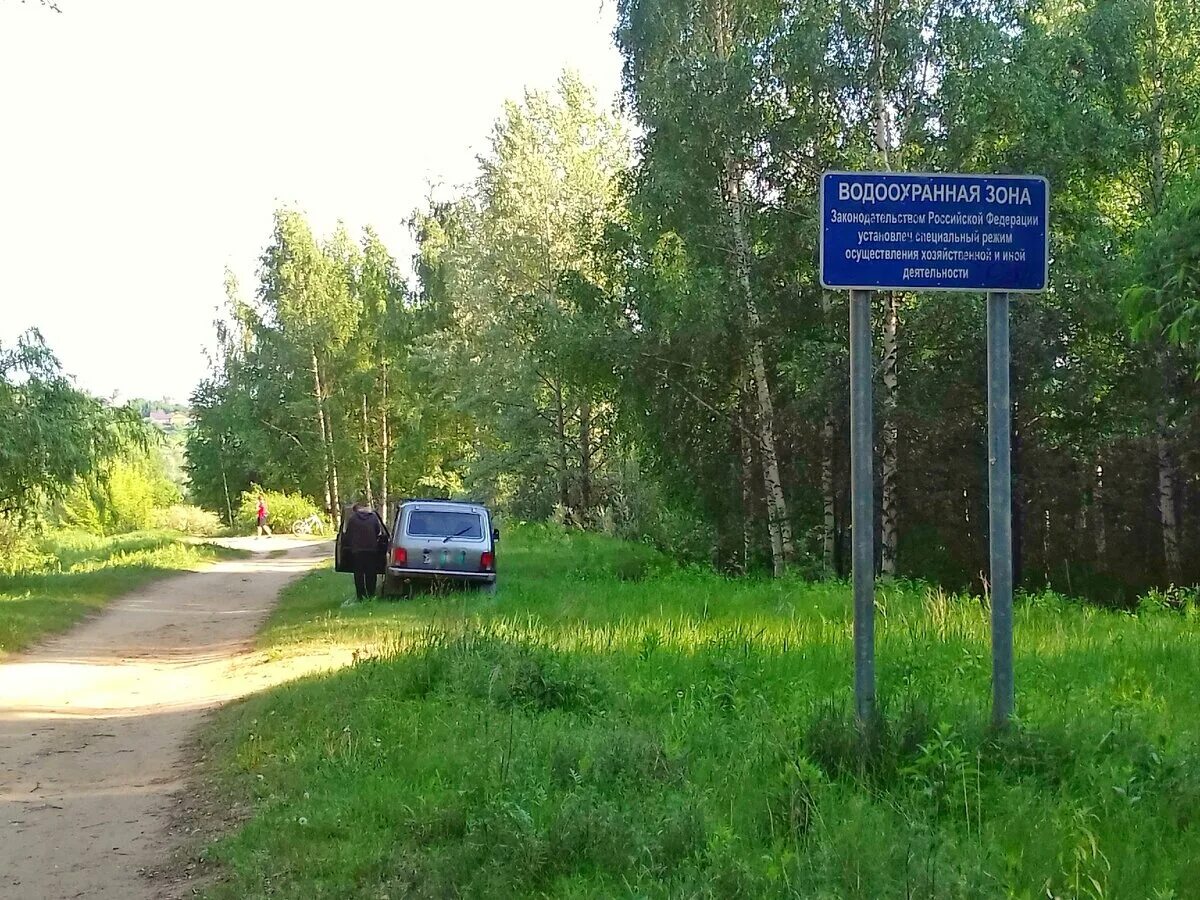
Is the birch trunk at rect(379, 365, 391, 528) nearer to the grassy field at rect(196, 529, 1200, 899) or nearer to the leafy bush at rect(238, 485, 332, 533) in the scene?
the leafy bush at rect(238, 485, 332, 533)

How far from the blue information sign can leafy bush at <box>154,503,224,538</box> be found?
50.6 m

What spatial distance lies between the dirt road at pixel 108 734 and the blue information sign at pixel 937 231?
15.1ft

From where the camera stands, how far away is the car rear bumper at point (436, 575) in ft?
57.9

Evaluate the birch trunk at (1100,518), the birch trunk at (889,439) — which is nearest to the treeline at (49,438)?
the birch trunk at (889,439)

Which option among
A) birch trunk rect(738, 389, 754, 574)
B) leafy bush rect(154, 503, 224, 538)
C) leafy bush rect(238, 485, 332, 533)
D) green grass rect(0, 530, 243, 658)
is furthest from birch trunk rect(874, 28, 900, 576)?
leafy bush rect(238, 485, 332, 533)

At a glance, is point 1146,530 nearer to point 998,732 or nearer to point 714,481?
point 714,481

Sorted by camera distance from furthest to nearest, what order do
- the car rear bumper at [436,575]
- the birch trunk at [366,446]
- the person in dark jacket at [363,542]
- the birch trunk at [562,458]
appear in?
the birch trunk at [366,446] < the birch trunk at [562,458] < the person in dark jacket at [363,542] < the car rear bumper at [436,575]

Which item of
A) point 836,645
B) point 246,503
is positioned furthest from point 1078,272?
point 246,503

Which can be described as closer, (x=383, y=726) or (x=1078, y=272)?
(x=383, y=726)

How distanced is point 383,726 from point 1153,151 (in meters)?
21.4

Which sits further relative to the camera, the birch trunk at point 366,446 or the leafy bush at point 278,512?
the birch trunk at point 366,446

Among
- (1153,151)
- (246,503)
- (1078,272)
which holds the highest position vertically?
(1153,151)

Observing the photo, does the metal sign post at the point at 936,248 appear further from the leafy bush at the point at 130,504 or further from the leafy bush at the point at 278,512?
the leafy bush at the point at 278,512

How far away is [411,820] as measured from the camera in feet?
18.3
